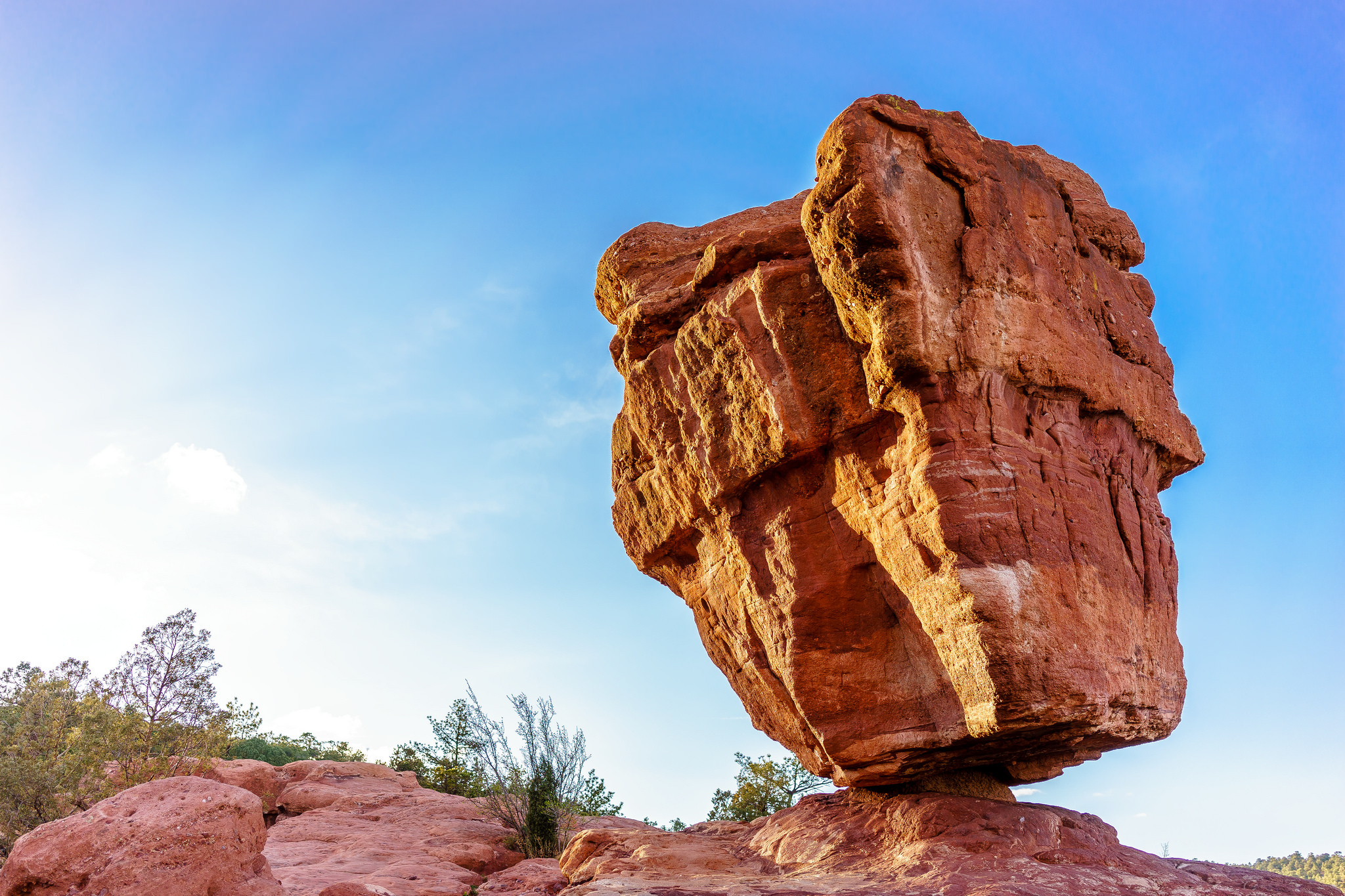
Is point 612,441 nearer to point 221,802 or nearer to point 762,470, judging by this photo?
point 762,470

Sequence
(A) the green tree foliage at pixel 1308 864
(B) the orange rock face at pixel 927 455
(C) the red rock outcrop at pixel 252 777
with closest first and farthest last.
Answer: (B) the orange rock face at pixel 927 455, (C) the red rock outcrop at pixel 252 777, (A) the green tree foliage at pixel 1308 864

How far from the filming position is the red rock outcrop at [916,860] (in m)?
7.85

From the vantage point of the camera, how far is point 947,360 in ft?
27.7

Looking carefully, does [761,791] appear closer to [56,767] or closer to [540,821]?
[540,821]

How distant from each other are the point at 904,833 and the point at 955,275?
20.9 feet

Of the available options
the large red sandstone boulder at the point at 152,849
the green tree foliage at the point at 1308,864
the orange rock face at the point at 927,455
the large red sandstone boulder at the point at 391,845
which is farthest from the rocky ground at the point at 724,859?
the green tree foliage at the point at 1308,864

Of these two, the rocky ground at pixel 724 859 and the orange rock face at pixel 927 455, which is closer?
the rocky ground at pixel 724 859

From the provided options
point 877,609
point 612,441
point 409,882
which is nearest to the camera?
point 877,609

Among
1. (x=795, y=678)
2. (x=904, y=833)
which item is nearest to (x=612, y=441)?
(x=795, y=678)

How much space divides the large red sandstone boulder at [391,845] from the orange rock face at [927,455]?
20.1ft

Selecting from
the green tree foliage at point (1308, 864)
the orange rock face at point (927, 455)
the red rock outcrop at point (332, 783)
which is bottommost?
the green tree foliage at point (1308, 864)

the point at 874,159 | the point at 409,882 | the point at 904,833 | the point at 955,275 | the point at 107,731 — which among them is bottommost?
the point at 409,882

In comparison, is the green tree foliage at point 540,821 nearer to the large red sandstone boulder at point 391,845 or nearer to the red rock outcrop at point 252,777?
the large red sandstone boulder at point 391,845

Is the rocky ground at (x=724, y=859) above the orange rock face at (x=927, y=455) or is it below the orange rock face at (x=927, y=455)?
below
